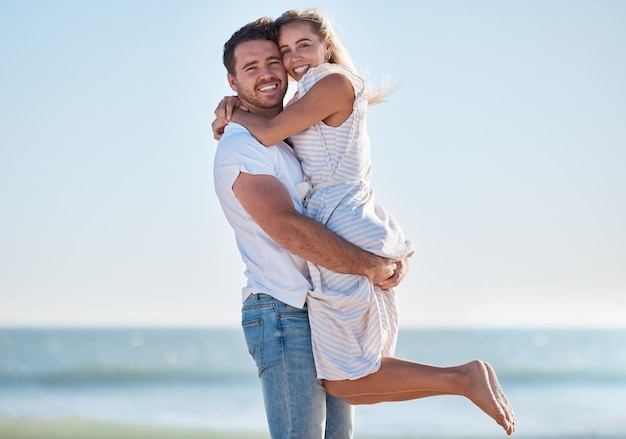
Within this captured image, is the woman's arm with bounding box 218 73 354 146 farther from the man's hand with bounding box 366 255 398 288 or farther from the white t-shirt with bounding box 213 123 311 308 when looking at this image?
the man's hand with bounding box 366 255 398 288

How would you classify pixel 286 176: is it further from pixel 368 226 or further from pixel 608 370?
pixel 608 370

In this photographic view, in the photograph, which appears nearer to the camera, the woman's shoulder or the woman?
the woman

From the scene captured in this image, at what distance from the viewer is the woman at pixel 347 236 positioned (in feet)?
10.9

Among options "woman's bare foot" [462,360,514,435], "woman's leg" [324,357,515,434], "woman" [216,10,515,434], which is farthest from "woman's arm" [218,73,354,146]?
"woman's bare foot" [462,360,514,435]

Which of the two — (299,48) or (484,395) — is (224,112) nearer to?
(299,48)

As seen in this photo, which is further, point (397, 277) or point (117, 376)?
point (117, 376)

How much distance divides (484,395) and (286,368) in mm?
730

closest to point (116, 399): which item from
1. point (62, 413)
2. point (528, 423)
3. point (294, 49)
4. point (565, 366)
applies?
point (62, 413)

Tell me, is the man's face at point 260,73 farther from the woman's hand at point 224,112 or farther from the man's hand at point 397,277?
the man's hand at point 397,277

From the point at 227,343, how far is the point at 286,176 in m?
29.8

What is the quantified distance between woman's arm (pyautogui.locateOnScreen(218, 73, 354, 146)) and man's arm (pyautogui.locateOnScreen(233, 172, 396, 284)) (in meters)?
0.20

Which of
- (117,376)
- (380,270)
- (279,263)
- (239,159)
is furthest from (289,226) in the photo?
(117,376)

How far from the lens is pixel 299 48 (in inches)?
143

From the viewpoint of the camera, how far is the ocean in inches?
464
